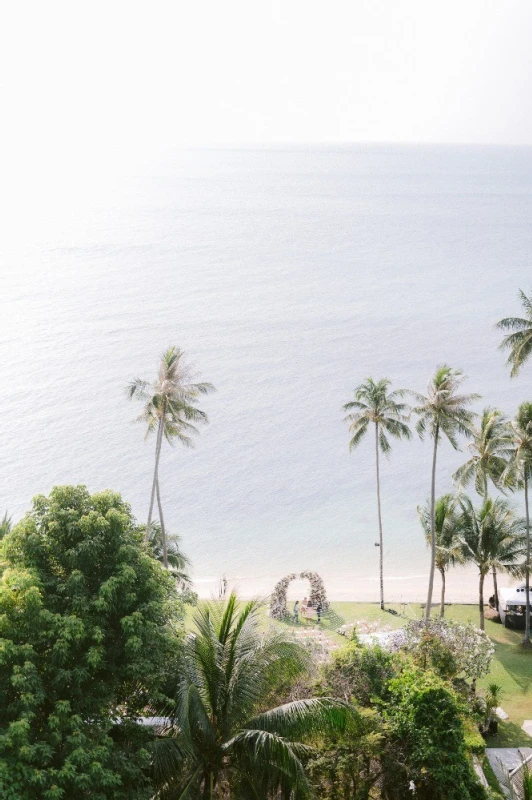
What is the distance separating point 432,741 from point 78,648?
7048 mm

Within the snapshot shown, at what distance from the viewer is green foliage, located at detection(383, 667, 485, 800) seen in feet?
48.8

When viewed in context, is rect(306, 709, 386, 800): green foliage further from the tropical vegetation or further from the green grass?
the green grass

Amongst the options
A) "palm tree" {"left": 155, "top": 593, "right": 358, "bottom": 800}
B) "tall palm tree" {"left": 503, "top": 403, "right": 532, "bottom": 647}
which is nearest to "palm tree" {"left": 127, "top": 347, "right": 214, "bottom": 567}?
"tall palm tree" {"left": 503, "top": 403, "right": 532, "bottom": 647}

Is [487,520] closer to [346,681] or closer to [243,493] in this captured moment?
[346,681]

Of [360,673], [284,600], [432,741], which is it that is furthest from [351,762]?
[284,600]

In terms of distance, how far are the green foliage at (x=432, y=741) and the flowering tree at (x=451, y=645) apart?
3.70 m

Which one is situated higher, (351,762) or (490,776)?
(351,762)

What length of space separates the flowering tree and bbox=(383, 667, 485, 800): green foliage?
3695 millimetres

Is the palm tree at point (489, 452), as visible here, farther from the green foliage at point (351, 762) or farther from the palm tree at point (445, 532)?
the green foliage at point (351, 762)

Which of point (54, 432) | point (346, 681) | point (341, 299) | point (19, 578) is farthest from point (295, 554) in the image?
point (341, 299)

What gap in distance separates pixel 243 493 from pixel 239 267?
5449cm

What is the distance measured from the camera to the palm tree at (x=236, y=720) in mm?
13711

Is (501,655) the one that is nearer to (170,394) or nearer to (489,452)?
(489,452)

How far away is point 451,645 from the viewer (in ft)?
70.0
